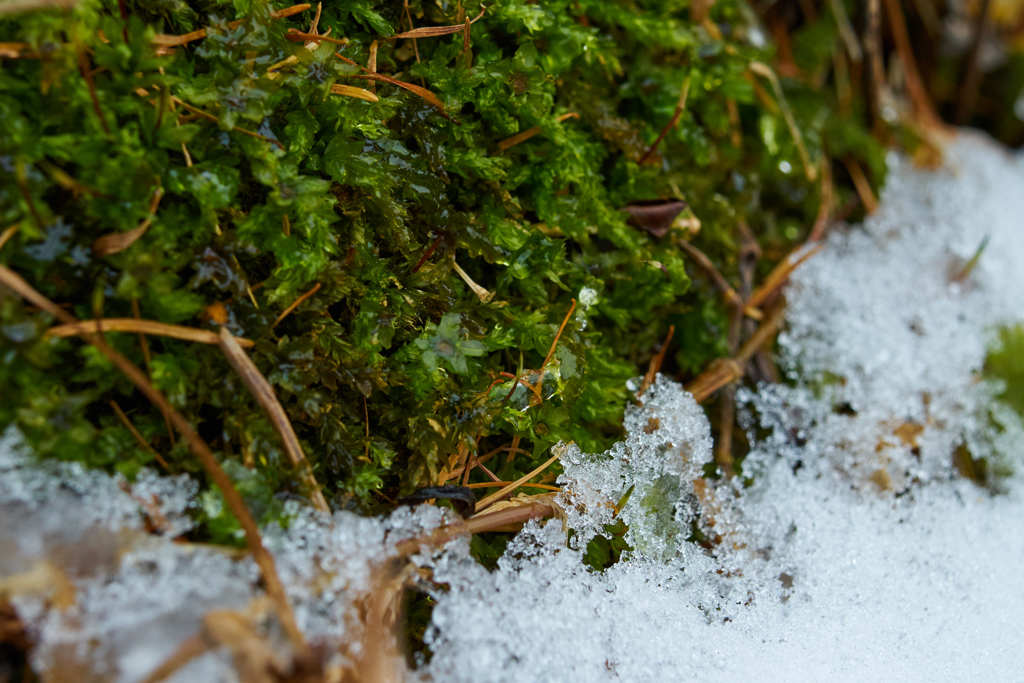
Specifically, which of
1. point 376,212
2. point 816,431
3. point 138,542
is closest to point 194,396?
point 138,542

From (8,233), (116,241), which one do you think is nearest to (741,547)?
(116,241)

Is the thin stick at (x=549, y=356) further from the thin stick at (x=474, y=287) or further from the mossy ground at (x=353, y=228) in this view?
the thin stick at (x=474, y=287)

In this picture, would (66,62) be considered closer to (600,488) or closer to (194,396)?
(194,396)

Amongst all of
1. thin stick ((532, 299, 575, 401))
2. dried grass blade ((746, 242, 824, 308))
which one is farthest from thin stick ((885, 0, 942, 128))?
thin stick ((532, 299, 575, 401))

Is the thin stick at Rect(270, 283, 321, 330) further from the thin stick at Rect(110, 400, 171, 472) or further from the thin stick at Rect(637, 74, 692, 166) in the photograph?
the thin stick at Rect(637, 74, 692, 166)

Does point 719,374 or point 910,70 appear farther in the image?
point 910,70

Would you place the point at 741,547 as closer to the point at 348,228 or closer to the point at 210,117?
the point at 348,228
